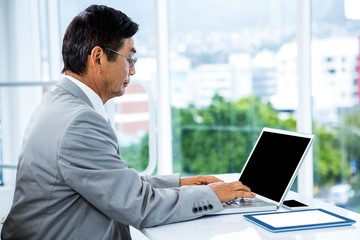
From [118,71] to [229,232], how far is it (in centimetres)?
60

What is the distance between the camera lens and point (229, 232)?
146cm

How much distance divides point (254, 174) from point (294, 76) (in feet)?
5.09

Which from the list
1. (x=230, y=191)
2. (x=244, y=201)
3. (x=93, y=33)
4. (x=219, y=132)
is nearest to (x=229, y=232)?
(x=230, y=191)

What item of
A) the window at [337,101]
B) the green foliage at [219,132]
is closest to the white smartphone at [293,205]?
the window at [337,101]

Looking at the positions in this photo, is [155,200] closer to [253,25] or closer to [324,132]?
[324,132]

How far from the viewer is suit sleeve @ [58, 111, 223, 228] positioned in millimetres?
1423

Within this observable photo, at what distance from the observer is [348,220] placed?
152 cm

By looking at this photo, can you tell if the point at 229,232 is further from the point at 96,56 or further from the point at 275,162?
the point at 96,56

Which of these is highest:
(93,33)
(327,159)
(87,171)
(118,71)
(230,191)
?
(93,33)

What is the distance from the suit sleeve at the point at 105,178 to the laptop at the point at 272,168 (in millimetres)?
264

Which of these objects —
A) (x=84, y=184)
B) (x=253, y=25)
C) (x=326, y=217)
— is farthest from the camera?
(x=253, y=25)

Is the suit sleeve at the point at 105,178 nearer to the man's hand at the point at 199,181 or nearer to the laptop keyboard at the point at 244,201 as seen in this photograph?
the laptop keyboard at the point at 244,201

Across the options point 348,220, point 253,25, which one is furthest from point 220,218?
point 253,25

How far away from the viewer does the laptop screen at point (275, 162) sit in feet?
5.47
